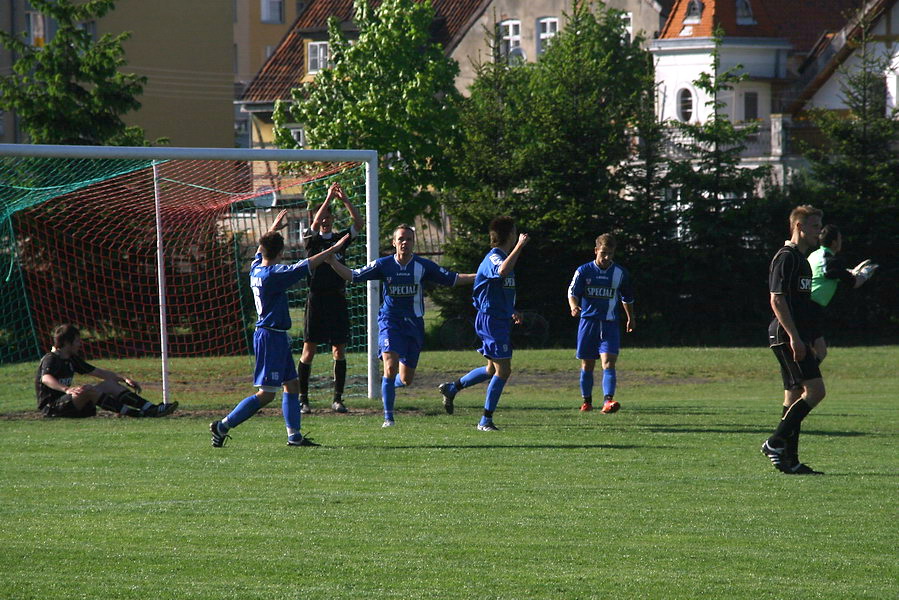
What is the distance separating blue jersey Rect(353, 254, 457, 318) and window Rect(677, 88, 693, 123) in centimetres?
3818

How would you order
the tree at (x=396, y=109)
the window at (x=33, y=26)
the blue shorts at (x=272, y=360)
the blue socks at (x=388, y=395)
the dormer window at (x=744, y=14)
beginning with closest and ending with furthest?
the blue shorts at (x=272, y=360) → the blue socks at (x=388, y=395) → the tree at (x=396, y=109) → the window at (x=33, y=26) → the dormer window at (x=744, y=14)

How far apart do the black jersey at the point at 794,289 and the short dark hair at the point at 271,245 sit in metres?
3.90

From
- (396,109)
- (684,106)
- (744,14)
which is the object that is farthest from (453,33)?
(396,109)

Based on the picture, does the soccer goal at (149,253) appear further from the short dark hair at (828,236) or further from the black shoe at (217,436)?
the short dark hair at (828,236)

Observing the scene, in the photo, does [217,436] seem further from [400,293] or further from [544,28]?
[544,28]

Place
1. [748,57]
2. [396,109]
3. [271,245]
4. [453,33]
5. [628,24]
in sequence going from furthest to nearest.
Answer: [453,33] < [748,57] < [628,24] < [396,109] < [271,245]

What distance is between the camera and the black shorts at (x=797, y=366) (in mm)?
9047

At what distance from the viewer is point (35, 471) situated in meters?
9.59

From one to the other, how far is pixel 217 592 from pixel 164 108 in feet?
154

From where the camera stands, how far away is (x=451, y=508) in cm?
790

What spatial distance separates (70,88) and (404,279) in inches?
679

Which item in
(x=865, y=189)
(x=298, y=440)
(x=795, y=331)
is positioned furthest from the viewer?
(x=865, y=189)

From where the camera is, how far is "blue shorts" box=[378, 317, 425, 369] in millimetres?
11758

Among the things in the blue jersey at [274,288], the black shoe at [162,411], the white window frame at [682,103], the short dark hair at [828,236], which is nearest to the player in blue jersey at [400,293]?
the blue jersey at [274,288]
